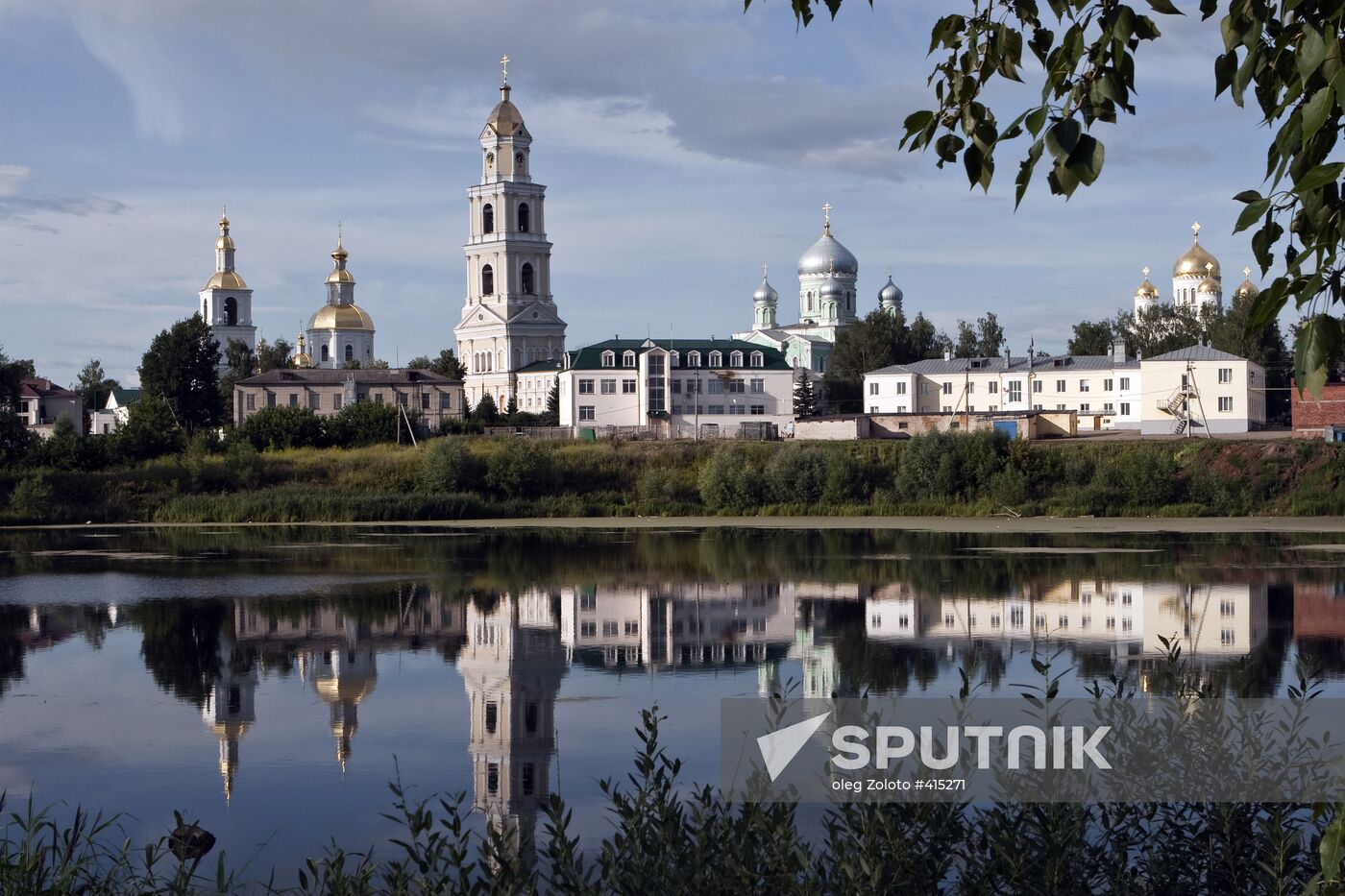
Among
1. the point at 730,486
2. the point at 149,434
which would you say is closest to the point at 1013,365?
the point at 730,486

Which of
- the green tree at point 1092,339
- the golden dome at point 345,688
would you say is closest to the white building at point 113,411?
the green tree at point 1092,339

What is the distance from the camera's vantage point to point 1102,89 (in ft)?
14.6

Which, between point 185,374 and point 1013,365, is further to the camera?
point 185,374

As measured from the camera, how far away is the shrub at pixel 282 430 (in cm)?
6375

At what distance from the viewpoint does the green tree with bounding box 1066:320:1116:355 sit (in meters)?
89.3

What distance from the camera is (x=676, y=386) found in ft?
252

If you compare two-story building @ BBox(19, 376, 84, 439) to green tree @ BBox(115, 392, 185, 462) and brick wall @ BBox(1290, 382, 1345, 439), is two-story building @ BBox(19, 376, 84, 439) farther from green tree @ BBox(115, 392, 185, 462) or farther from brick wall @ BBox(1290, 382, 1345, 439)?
brick wall @ BBox(1290, 382, 1345, 439)

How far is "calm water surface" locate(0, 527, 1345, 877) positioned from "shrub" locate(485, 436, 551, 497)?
17.8m

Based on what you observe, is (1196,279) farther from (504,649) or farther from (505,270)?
(504,649)

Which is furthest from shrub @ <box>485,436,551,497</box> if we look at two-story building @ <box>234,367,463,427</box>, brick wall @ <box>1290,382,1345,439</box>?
brick wall @ <box>1290,382,1345,439</box>

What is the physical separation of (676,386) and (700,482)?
74.5 feet

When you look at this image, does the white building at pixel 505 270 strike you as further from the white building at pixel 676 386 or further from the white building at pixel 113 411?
the white building at pixel 113 411

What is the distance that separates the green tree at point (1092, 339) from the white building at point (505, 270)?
3015 cm

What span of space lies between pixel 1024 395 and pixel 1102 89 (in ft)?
245
